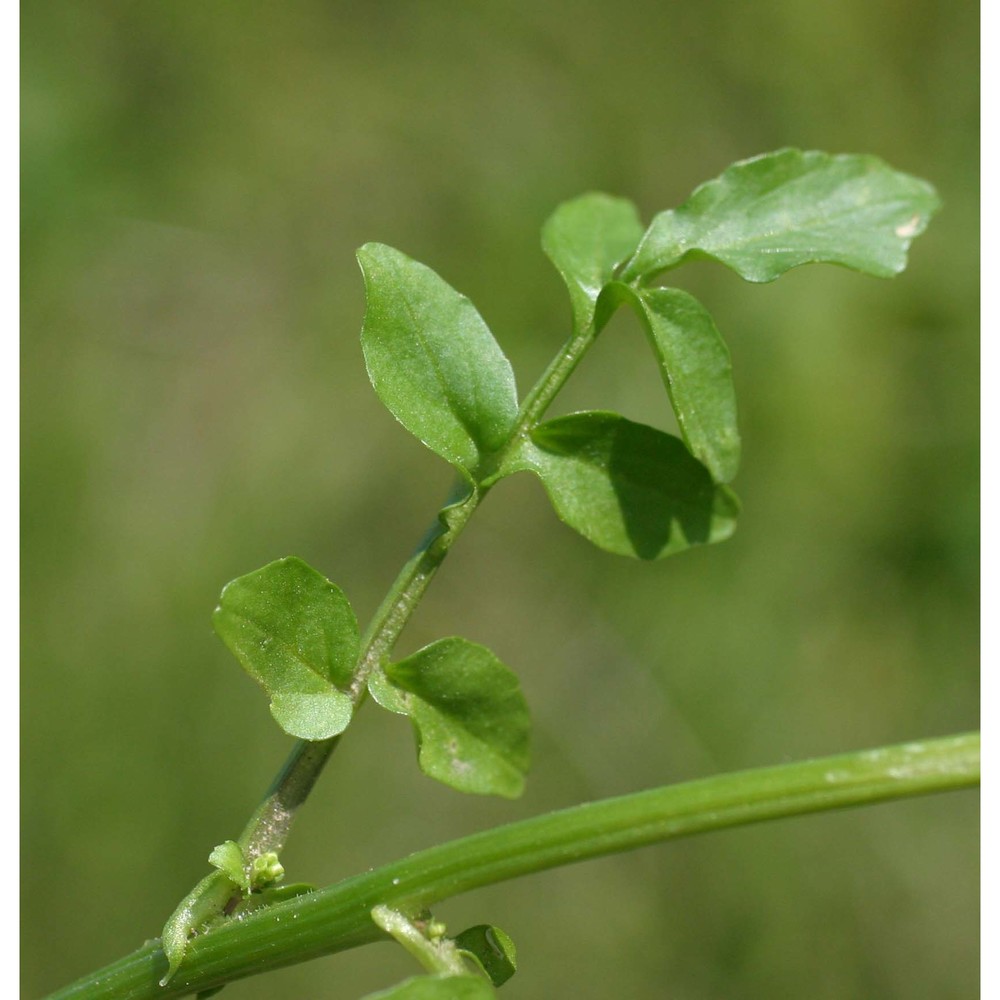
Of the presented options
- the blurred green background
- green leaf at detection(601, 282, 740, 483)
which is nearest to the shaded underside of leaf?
green leaf at detection(601, 282, 740, 483)

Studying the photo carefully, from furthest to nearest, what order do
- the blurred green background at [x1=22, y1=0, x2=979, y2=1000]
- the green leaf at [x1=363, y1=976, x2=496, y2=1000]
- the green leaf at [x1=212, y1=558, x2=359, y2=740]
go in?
the blurred green background at [x1=22, y1=0, x2=979, y2=1000], the green leaf at [x1=212, y1=558, x2=359, y2=740], the green leaf at [x1=363, y1=976, x2=496, y2=1000]

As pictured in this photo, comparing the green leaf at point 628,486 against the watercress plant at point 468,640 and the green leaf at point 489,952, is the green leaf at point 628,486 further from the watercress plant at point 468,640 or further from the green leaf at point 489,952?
the green leaf at point 489,952

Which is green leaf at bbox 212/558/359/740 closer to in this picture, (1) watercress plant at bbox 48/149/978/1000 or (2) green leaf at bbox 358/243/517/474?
(1) watercress plant at bbox 48/149/978/1000

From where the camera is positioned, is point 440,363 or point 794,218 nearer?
point 440,363

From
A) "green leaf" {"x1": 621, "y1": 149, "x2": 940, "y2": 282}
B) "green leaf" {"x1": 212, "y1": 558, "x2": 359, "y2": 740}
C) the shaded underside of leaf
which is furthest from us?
"green leaf" {"x1": 621, "y1": 149, "x2": 940, "y2": 282}

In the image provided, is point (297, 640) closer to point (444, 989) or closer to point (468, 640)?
point (468, 640)

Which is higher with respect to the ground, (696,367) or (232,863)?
(696,367)

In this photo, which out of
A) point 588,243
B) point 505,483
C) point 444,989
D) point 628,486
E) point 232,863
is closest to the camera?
point 444,989

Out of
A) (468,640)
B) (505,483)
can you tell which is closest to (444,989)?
(468,640)
